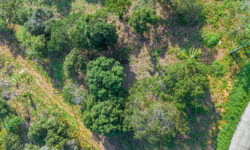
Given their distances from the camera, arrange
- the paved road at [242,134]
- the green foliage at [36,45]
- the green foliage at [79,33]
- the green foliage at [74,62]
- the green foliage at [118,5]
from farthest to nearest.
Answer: the green foliage at [36,45]
the green foliage at [74,62]
the green foliage at [118,5]
the green foliage at [79,33]
the paved road at [242,134]

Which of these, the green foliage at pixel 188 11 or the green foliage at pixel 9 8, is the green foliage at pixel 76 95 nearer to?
the green foliage at pixel 9 8

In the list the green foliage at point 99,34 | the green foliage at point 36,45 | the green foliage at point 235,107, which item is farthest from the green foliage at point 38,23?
the green foliage at point 235,107

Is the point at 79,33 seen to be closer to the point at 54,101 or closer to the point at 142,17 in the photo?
the point at 142,17

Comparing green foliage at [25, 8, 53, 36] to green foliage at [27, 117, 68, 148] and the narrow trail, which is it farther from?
green foliage at [27, 117, 68, 148]

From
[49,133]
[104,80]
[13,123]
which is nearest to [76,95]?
[104,80]

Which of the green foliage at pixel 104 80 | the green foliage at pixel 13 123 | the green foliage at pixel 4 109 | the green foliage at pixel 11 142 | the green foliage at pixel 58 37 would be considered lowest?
the green foliage at pixel 11 142

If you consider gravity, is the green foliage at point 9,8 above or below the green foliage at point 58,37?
above

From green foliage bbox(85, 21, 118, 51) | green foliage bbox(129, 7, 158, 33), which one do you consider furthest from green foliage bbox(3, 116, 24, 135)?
green foliage bbox(129, 7, 158, 33)
